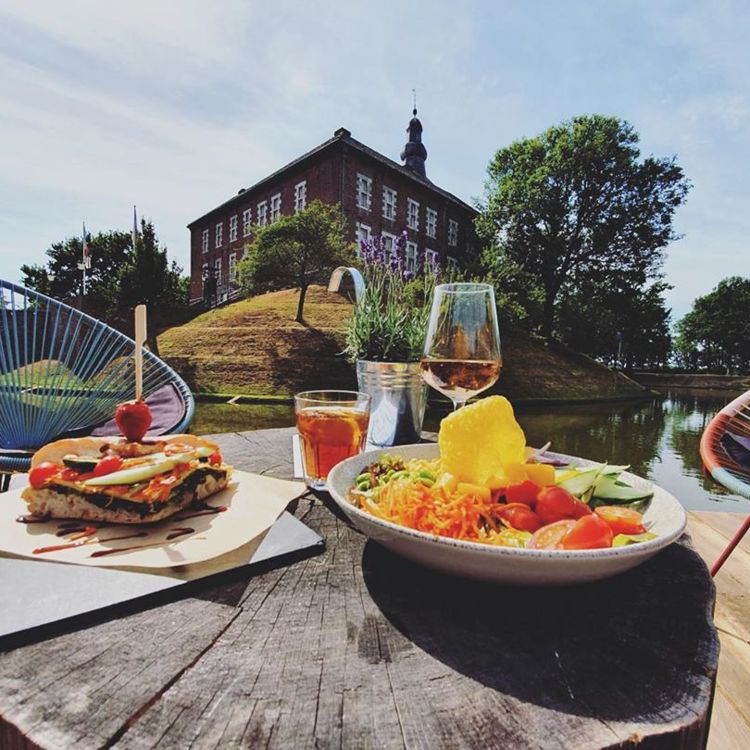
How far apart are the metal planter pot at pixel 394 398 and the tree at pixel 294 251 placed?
637 inches

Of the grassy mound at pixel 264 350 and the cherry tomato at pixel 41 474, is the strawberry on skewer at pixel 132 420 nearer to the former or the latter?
the cherry tomato at pixel 41 474

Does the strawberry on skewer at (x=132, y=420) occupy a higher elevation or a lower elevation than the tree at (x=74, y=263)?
lower

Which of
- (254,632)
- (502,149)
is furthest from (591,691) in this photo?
(502,149)

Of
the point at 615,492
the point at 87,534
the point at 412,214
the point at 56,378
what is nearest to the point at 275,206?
the point at 412,214

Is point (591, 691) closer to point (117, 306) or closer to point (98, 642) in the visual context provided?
point (98, 642)

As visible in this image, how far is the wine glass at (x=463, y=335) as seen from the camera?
1.38 metres

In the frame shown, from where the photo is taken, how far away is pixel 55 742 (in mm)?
→ 431

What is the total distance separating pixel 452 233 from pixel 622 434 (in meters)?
23.2

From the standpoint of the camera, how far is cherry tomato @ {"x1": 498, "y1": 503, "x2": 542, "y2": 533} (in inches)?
31.0

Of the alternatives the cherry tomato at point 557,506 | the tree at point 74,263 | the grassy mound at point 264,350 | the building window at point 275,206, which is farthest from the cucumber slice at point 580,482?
the tree at point 74,263

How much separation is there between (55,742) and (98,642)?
5.8 inches

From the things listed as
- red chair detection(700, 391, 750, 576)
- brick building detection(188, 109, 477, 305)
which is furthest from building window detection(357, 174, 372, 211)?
red chair detection(700, 391, 750, 576)

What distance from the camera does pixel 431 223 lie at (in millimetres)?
28703

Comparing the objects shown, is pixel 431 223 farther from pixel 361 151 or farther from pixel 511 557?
pixel 511 557
